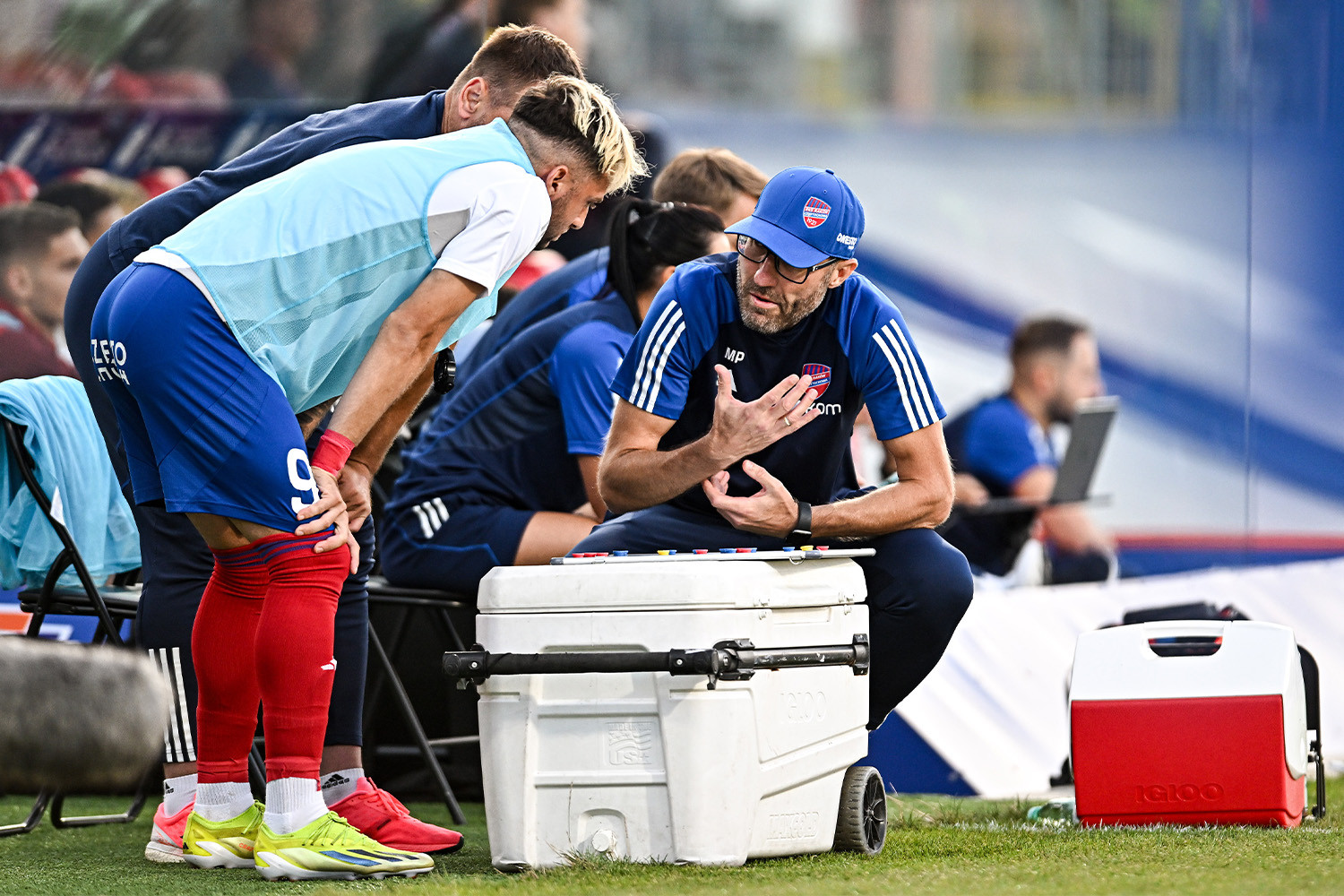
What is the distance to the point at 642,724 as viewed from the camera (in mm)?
2312

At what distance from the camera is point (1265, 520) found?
753cm

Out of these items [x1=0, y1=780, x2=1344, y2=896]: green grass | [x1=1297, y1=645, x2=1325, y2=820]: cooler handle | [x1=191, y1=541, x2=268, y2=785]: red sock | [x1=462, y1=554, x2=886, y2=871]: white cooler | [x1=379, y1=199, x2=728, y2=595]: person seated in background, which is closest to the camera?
[x1=0, y1=780, x2=1344, y2=896]: green grass

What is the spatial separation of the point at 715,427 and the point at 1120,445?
5414 mm

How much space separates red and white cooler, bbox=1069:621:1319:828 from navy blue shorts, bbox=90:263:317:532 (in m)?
1.52

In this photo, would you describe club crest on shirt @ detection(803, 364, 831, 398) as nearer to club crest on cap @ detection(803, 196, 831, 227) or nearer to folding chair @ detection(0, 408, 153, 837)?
club crest on cap @ detection(803, 196, 831, 227)

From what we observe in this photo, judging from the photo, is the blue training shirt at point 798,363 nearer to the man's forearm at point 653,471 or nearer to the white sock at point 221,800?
the man's forearm at point 653,471

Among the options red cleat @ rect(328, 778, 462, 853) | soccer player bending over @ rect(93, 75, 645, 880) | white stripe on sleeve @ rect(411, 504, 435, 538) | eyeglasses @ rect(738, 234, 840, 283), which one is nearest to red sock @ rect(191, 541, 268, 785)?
soccer player bending over @ rect(93, 75, 645, 880)

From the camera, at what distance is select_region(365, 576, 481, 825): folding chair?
10.7 ft

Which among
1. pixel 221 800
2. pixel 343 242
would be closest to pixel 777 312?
pixel 343 242

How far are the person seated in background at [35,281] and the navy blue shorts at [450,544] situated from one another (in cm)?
157

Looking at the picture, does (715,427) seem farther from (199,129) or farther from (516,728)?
(199,129)

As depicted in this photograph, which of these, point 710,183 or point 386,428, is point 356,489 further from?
point 710,183

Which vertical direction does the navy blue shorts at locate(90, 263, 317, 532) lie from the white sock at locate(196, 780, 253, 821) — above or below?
above

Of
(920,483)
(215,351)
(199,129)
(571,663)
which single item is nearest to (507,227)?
(215,351)
